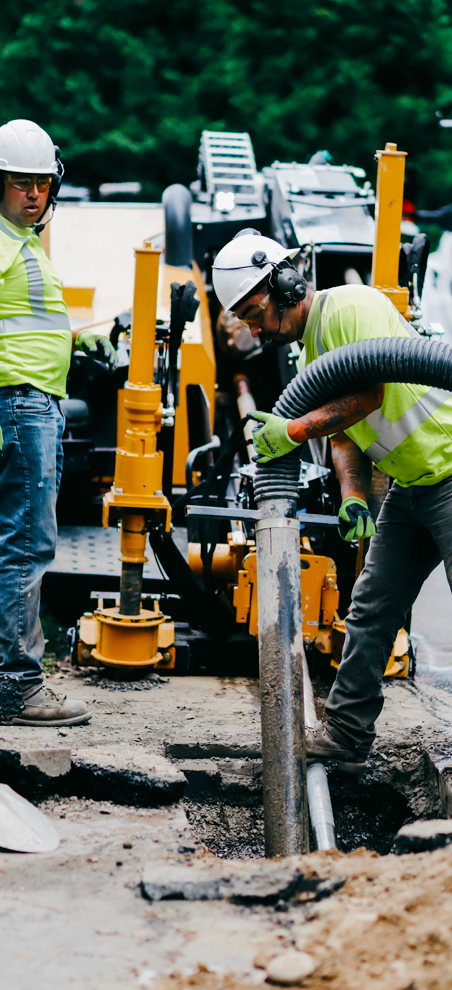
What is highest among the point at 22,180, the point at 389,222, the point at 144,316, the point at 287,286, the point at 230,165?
the point at 230,165

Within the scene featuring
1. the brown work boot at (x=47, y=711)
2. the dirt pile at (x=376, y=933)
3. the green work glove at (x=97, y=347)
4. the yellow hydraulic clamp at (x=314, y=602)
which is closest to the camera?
the dirt pile at (x=376, y=933)

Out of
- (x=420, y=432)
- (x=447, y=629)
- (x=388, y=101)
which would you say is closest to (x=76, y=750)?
(x=420, y=432)

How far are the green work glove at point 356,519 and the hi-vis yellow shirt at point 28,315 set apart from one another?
1198mm

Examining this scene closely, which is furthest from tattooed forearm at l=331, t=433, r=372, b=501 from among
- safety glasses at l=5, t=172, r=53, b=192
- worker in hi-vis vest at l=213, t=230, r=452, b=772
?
safety glasses at l=5, t=172, r=53, b=192

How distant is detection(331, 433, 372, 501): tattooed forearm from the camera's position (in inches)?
121

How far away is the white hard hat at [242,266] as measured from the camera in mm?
3021

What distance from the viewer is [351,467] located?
10.3 ft

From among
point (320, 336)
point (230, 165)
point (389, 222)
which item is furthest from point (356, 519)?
point (230, 165)

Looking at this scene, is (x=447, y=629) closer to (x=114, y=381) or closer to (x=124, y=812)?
(x=114, y=381)

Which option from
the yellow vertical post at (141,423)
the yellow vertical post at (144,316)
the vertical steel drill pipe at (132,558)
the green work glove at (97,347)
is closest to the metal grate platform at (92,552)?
the vertical steel drill pipe at (132,558)

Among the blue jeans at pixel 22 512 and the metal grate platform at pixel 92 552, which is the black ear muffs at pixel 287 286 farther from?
the metal grate platform at pixel 92 552

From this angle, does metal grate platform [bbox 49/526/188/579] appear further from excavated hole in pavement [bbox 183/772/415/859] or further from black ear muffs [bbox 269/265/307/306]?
black ear muffs [bbox 269/265/307/306]

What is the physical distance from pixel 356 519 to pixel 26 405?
1.24m

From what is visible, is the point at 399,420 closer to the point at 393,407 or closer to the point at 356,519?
the point at 393,407
